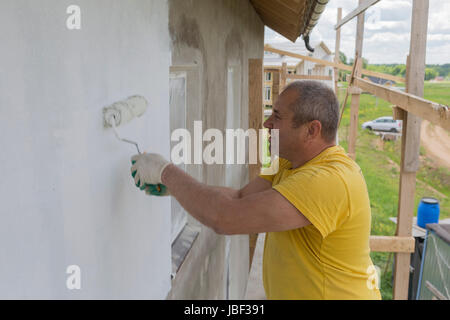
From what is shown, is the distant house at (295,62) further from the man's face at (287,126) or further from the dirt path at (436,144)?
the man's face at (287,126)

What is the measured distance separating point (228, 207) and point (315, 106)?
701 millimetres

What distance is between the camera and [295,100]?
77.5 inches

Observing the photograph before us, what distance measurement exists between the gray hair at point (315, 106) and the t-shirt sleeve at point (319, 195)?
318 mm

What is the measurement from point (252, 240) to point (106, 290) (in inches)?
224

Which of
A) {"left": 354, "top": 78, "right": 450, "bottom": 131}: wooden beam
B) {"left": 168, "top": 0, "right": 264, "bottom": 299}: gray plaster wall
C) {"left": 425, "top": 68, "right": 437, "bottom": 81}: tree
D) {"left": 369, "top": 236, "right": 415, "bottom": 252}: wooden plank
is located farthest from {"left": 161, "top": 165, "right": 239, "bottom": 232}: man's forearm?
{"left": 425, "top": 68, "right": 437, "bottom": 81}: tree

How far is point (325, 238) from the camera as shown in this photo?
1.90 meters

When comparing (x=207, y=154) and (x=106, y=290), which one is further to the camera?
(x=207, y=154)

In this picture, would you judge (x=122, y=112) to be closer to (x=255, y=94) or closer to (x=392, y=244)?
(x=255, y=94)

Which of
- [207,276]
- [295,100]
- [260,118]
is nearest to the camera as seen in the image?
[295,100]

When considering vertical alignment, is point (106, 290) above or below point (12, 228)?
below

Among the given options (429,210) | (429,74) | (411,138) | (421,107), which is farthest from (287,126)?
(429,210)

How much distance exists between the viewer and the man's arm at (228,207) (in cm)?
161
